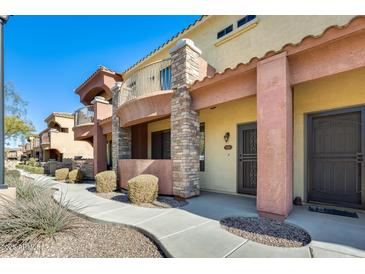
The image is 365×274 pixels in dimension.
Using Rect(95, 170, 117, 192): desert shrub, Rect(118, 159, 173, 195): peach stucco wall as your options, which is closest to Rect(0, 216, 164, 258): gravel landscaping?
Rect(118, 159, 173, 195): peach stucco wall

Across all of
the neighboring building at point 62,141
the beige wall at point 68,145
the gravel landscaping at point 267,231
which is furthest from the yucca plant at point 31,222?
the beige wall at point 68,145

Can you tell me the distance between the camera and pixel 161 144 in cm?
1075

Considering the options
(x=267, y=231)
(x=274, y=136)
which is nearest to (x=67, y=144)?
(x=274, y=136)

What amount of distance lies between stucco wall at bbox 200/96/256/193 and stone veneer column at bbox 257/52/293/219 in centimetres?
228

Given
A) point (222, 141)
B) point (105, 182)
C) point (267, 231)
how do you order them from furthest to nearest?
point (105, 182)
point (222, 141)
point (267, 231)

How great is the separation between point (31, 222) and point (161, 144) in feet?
24.6

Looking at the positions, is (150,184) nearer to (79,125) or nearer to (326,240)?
(326,240)

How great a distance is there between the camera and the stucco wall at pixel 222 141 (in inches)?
290

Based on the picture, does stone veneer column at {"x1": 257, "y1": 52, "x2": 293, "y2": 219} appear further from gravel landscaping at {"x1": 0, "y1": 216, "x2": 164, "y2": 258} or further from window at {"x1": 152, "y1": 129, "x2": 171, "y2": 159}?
window at {"x1": 152, "y1": 129, "x2": 171, "y2": 159}

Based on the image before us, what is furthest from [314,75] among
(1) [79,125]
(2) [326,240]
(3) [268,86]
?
(1) [79,125]

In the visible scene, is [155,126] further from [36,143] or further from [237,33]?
[36,143]

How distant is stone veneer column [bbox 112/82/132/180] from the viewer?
9672 mm

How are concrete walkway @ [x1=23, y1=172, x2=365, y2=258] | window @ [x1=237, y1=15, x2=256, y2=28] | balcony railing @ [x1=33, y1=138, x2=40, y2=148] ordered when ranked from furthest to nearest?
balcony railing @ [x1=33, y1=138, x2=40, y2=148]
window @ [x1=237, y1=15, x2=256, y2=28]
concrete walkway @ [x1=23, y1=172, x2=365, y2=258]
